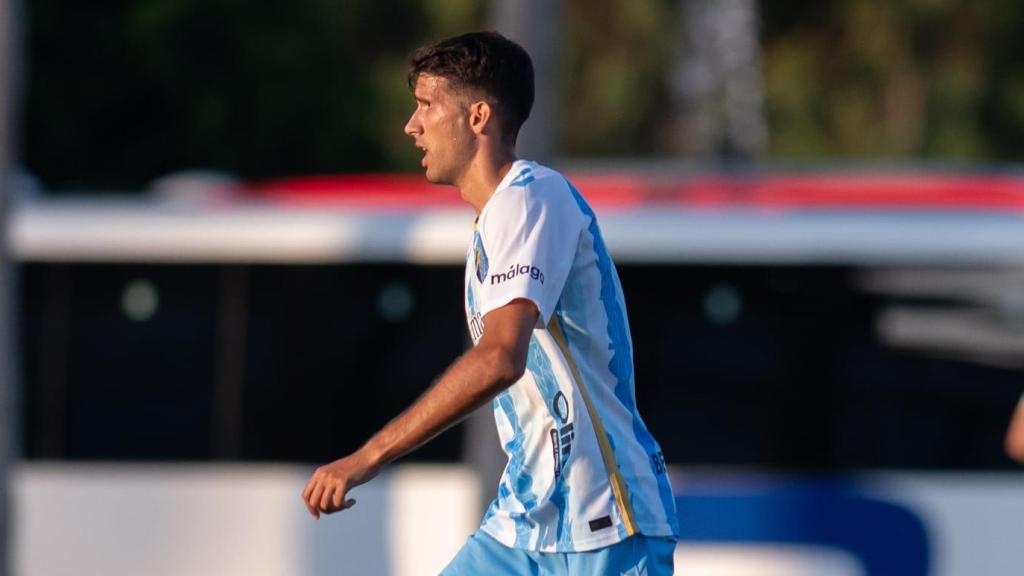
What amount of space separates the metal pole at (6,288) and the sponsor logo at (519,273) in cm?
511

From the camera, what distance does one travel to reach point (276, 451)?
9.09 m

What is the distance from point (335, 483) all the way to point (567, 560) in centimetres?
53

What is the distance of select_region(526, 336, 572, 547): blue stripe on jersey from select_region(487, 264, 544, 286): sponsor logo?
7.5 inches

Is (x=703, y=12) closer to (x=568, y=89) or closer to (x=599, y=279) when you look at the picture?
(x=568, y=89)

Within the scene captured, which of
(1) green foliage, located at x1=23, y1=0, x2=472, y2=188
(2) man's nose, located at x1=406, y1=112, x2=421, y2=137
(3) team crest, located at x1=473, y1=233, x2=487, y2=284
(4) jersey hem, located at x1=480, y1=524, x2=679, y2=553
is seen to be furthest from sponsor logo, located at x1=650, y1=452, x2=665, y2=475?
(1) green foliage, located at x1=23, y1=0, x2=472, y2=188

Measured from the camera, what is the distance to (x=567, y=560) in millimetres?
3984

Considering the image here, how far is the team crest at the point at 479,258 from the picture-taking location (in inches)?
153

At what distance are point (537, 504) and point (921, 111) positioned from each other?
1813 centimetres

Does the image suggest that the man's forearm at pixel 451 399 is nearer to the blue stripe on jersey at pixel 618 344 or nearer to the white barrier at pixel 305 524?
the blue stripe on jersey at pixel 618 344

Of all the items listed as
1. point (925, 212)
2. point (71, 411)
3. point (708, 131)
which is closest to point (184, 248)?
point (71, 411)

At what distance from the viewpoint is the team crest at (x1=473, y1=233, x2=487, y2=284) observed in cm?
388

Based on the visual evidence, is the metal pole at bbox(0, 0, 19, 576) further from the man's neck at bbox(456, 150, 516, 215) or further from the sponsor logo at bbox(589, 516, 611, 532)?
the sponsor logo at bbox(589, 516, 611, 532)

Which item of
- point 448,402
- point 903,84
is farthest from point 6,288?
point 903,84

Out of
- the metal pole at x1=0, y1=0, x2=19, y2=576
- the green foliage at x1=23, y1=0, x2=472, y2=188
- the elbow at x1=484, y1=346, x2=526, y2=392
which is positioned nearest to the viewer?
the elbow at x1=484, y1=346, x2=526, y2=392
